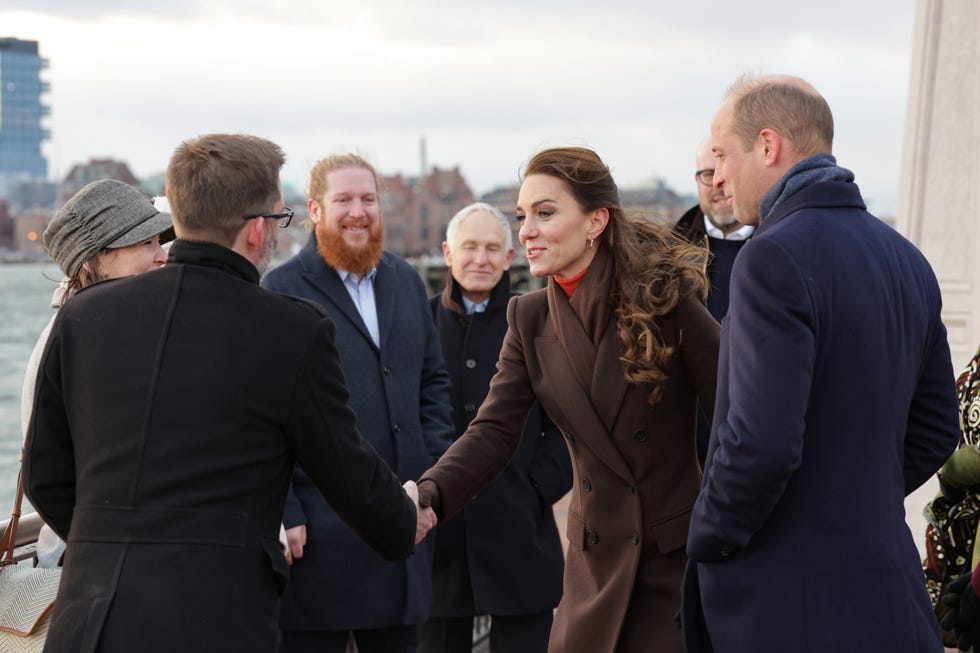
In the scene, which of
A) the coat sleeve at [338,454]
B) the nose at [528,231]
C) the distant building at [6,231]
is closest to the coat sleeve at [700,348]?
the nose at [528,231]

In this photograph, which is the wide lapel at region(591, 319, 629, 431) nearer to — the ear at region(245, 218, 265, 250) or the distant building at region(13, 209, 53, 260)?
the ear at region(245, 218, 265, 250)

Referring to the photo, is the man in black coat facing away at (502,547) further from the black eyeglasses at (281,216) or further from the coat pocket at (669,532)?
the black eyeglasses at (281,216)

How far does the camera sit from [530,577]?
4.91 metres

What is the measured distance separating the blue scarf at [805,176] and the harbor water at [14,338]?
2.40m

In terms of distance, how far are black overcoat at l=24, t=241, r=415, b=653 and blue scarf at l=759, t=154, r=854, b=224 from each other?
42.4 inches

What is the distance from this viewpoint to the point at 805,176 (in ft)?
8.82

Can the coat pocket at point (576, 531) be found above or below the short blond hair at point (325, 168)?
below

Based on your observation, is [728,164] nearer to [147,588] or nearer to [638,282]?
[638,282]

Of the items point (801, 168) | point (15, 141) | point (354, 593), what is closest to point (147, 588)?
point (801, 168)

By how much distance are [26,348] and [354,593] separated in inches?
2277

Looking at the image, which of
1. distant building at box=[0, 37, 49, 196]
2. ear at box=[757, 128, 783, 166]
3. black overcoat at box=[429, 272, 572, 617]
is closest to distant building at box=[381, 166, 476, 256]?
distant building at box=[0, 37, 49, 196]

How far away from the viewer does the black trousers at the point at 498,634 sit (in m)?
4.96

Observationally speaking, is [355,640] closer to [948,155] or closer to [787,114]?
[787,114]

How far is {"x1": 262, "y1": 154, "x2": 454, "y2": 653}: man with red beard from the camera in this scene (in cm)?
425
